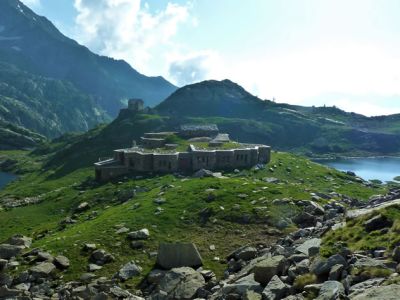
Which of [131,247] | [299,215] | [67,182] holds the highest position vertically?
[299,215]

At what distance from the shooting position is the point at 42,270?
37.3 meters

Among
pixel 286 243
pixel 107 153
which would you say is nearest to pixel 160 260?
pixel 286 243

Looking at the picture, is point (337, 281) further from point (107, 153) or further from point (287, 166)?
point (107, 153)

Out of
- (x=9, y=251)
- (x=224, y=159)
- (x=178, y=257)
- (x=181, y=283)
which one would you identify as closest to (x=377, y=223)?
(x=181, y=283)

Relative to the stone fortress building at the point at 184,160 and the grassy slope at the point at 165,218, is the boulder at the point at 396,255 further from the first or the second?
the stone fortress building at the point at 184,160

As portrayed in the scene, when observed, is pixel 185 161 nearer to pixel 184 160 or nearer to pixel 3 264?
pixel 184 160

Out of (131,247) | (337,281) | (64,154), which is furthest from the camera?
(64,154)

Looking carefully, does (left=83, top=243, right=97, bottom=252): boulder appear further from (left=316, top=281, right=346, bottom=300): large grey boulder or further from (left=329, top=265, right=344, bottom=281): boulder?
(left=316, top=281, right=346, bottom=300): large grey boulder

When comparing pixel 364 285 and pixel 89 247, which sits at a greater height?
pixel 364 285

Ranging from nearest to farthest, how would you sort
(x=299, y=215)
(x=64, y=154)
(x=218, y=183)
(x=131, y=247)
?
(x=131, y=247), (x=299, y=215), (x=218, y=183), (x=64, y=154)

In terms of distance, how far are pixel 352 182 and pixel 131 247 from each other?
6070 centimetres

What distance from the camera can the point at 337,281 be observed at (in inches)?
856

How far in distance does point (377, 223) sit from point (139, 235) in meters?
23.3

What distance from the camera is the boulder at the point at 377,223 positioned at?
30.8 metres
